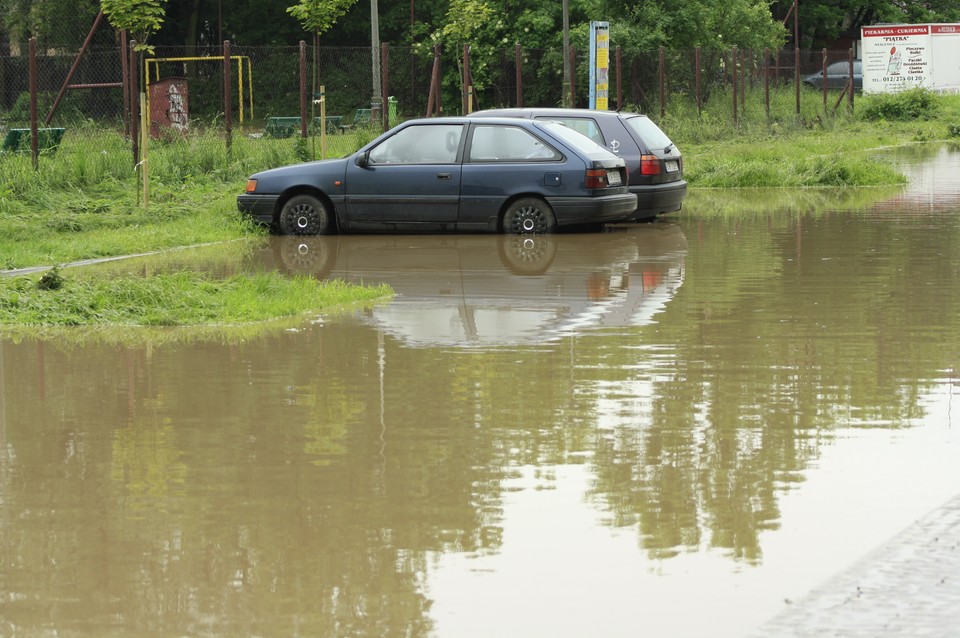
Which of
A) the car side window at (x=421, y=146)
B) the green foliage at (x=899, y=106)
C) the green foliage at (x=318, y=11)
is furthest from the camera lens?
the green foliage at (x=899, y=106)

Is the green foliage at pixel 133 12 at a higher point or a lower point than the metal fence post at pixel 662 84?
higher

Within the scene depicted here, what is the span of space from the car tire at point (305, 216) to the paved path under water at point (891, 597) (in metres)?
13.4

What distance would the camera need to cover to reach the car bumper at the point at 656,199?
19922 millimetres

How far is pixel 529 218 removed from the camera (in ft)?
61.2

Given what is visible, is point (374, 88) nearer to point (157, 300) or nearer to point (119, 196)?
point (119, 196)

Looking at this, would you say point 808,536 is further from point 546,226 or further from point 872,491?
point 546,226

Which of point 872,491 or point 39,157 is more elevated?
point 39,157

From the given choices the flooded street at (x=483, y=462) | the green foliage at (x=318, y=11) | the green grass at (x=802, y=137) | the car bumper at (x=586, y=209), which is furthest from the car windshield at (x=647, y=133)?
the green foliage at (x=318, y=11)

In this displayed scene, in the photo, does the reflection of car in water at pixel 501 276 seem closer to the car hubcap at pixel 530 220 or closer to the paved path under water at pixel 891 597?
the car hubcap at pixel 530 220

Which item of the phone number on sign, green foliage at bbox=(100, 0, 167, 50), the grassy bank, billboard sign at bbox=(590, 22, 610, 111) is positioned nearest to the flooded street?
the grassy bank

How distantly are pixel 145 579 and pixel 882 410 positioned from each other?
14.4 ft

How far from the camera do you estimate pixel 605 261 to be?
52.7 ft

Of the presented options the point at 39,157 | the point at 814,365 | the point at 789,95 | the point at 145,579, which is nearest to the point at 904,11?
the point at 789,95

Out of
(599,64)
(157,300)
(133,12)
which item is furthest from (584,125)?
(133,12)
